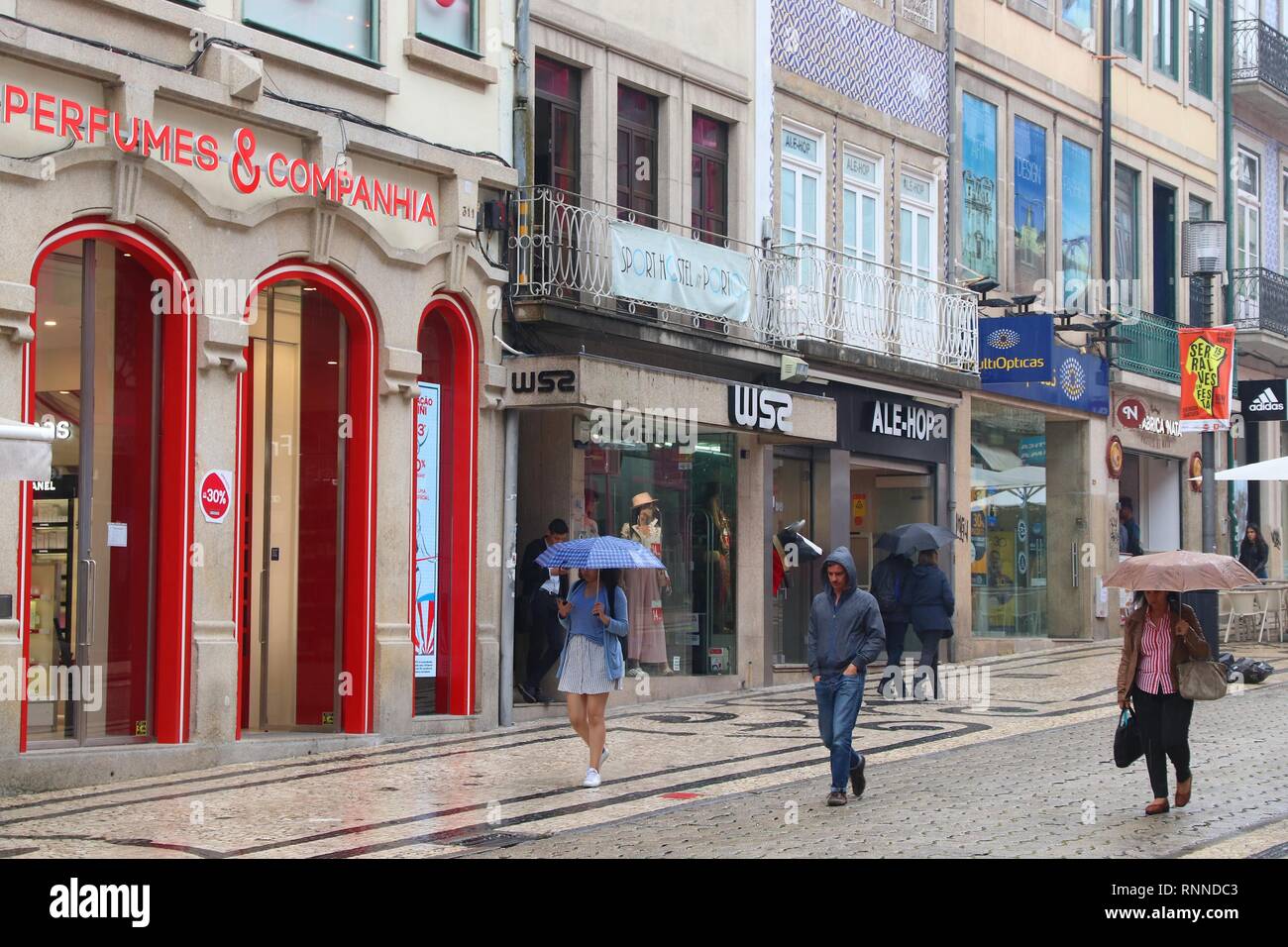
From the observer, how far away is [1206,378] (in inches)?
882

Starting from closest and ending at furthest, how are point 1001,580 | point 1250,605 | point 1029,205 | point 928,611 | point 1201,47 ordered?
point 928,611 → point 1001,580 → point 1029,205 → point 1250,605 → point 1201,47

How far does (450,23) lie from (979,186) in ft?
38.2

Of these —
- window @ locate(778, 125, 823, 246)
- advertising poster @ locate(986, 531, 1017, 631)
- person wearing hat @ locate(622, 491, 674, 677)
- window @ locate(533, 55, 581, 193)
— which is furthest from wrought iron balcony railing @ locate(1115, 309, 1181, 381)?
window @ locate(533, 55, 581, 193)

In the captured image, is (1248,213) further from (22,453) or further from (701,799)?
(22,453)

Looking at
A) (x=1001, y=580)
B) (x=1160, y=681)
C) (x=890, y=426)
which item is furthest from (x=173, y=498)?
(x=1001, y=580)

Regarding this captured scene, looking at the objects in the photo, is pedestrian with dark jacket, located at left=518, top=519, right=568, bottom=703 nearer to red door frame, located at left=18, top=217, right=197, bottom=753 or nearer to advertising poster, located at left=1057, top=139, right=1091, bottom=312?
red door frame, located at left=18, top=217, right=197, bottom=753

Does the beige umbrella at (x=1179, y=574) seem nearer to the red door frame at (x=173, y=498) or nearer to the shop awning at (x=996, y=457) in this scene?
the red door frame at (x=173, y=498)

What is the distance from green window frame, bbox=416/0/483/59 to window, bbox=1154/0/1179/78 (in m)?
18.1

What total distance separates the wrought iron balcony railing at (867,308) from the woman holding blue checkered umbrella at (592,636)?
345 inches

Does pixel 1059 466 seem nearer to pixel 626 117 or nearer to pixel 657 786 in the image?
pixel 626 117

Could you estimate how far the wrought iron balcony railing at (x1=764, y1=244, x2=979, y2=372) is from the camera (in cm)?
2189

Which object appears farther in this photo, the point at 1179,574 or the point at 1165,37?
the point at 1165,37

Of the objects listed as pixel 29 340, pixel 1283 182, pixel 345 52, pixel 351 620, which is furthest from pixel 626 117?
pixel 1283 182

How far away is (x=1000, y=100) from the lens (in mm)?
27531
